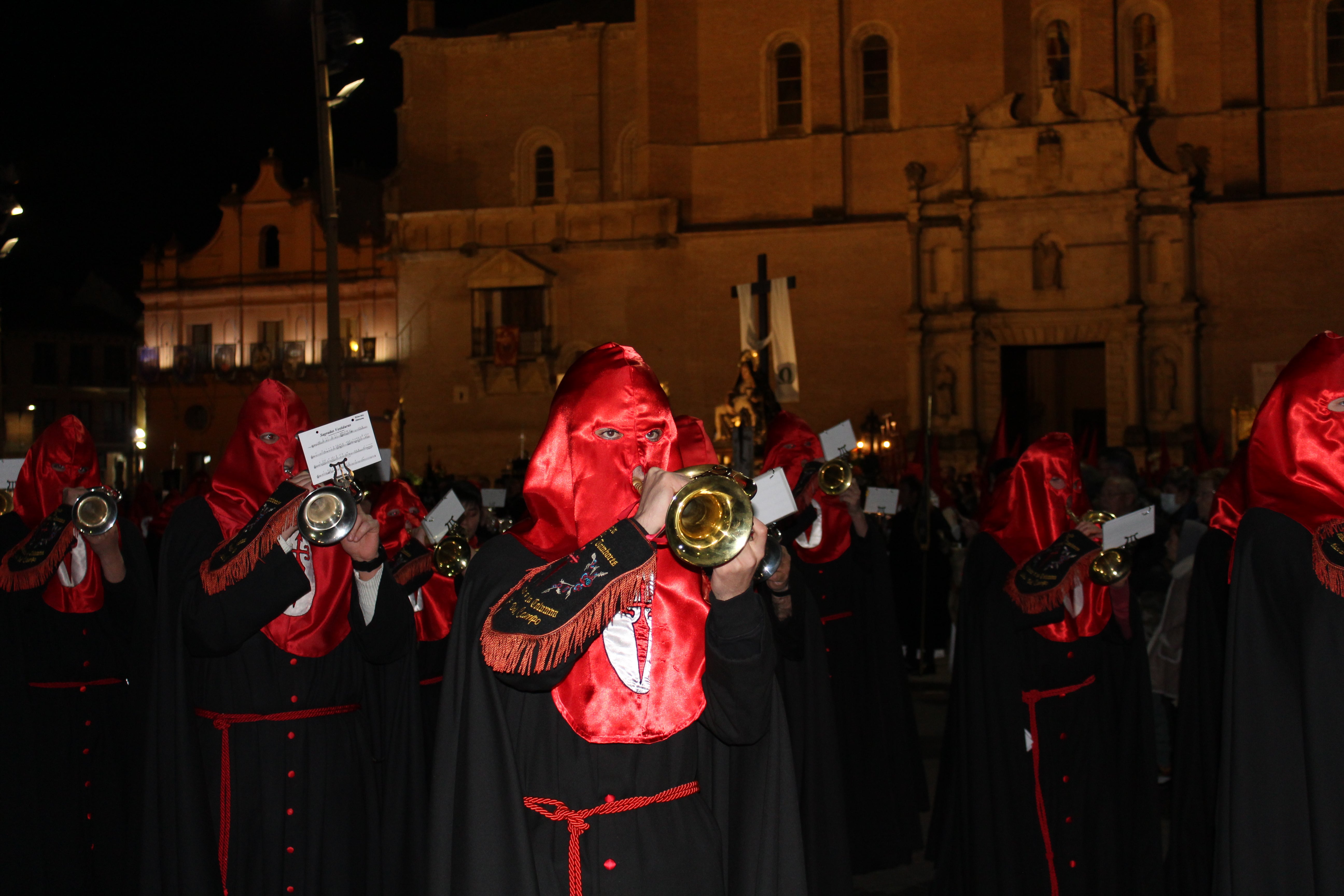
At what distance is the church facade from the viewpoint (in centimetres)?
3012

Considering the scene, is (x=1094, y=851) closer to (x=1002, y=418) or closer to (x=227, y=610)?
(x=227, y=610)

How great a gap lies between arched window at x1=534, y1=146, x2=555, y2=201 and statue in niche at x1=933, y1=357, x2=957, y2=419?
490 inches

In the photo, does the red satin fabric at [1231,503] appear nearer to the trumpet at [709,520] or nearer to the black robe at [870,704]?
the black robe at [870,704]

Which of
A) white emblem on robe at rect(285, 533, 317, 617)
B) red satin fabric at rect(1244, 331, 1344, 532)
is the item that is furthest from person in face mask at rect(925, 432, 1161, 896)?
white emblem on robe at rect(285, 533, 317, 617)

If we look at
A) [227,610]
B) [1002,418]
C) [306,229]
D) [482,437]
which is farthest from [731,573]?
[306,229]

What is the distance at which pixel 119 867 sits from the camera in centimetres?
630

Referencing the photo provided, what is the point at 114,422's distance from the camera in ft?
201

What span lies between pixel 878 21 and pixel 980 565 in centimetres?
2946

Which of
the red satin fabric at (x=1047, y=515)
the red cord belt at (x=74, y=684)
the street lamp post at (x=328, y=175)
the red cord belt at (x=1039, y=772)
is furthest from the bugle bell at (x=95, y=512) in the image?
the street lamp post at (x=328, y=175)

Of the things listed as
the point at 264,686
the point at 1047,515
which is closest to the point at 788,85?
the point at 1047,515

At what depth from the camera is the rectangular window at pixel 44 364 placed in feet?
190

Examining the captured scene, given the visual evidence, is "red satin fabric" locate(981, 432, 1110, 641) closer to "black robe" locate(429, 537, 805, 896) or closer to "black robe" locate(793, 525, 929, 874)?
"black robe" locate(793, 525, 929, 874)

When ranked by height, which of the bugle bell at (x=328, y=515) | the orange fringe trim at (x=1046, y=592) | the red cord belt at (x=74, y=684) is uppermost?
the bugle bell at (x=328, y=515)

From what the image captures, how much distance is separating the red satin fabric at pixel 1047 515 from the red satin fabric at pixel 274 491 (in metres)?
3.17
